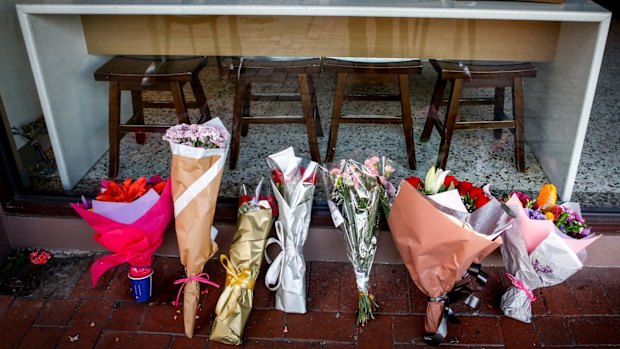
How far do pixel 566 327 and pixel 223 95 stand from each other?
1.91 meters

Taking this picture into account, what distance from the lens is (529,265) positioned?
2270 millimetres

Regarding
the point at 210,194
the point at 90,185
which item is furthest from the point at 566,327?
the point at 90,185

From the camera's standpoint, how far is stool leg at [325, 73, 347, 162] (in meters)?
2.71

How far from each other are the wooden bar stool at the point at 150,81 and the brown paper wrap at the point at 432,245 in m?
1.18

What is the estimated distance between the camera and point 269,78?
8.93 feet

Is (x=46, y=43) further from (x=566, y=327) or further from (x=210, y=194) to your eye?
(x=566, y=327)

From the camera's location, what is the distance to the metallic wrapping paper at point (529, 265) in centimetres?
218

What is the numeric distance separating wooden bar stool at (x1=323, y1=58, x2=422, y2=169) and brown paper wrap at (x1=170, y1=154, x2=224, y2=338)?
2.58 feet

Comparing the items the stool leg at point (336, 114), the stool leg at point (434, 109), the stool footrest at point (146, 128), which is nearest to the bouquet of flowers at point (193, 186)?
the stool footrest at point (146, 128)

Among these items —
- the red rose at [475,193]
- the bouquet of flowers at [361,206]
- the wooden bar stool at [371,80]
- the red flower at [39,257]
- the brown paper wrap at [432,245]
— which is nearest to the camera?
the brown paper wrap at [432,245]

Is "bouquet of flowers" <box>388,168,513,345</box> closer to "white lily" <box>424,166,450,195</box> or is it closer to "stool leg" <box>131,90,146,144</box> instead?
"white lily" <box>424,166,450,195</box>

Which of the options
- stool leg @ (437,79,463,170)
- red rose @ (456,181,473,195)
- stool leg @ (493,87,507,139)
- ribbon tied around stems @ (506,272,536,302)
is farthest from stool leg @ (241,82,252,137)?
ribbon tied around stems @ (506,272,536,302)

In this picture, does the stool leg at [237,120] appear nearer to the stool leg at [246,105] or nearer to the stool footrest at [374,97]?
the stool leg at [246,105]

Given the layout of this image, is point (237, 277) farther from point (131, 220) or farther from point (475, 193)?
point (475, 193)
